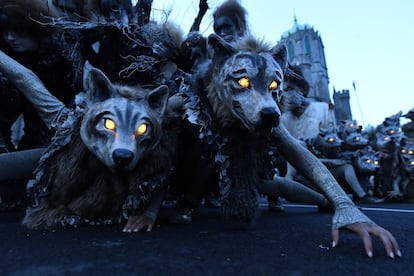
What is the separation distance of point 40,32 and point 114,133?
1331 millimetres

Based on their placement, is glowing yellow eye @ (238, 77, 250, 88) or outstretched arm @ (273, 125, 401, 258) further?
glowing yellow eye @ (238, 77, 250, 88)

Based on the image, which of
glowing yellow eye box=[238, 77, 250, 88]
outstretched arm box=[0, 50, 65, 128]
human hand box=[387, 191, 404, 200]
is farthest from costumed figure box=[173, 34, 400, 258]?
human hand box=[387, 191, 404, 200]

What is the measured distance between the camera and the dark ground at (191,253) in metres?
0.91

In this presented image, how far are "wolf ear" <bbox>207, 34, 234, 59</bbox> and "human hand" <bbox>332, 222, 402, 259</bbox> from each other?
2.90ft

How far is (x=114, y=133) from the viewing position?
1395 mm

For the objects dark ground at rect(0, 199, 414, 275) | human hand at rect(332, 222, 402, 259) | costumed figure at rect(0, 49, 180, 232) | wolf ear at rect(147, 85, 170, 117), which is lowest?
dark ground at rect(0, 199, 414, 275)

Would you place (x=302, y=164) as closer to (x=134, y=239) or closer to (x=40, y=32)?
(x=134, y=239)

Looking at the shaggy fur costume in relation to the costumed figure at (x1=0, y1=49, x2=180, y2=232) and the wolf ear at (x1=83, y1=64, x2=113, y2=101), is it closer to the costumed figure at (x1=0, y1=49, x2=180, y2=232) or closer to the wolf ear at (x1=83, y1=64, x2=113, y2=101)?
the costumed figure at (x1=0, y1=49, x2=180, y2=232)

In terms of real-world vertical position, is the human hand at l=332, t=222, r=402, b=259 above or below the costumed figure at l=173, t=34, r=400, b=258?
below

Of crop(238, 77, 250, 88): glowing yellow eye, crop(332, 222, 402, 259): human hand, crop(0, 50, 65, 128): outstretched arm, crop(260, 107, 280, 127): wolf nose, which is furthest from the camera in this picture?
crop(0, 50, 65, 128): outstretched arm

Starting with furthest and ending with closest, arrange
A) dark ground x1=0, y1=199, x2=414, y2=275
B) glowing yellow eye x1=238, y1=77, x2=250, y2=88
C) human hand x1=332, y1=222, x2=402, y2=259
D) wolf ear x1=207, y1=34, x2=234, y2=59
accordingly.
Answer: wolf ear x1=207, y1=34, x2=234, y2=59 → glowing yellow eye x1=238, y1=77, x2=250, y2=88 → human hand x1=332, y1=222, x2=402, y2=259 → dark ground x1=0, y1=199, x2=414, y2=275

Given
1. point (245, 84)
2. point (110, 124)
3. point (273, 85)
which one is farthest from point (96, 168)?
point (273, 85)

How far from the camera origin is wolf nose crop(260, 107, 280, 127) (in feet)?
4.25

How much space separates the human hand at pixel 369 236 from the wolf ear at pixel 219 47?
884mm
